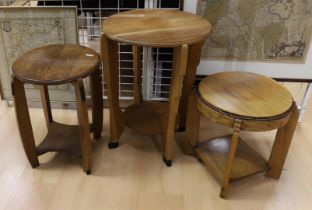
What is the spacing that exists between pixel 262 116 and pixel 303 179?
0.56 m

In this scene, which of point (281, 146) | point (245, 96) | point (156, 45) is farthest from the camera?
point (281, 146)

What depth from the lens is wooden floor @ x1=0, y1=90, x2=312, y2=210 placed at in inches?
53.3

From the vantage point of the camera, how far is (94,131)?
169 centimetres

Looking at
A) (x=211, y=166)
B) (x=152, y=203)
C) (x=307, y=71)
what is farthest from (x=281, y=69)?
(x=152, y=203)

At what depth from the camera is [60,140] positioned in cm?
156

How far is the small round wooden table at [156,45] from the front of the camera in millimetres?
1236

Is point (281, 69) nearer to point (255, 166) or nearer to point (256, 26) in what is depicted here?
point (256, 26)

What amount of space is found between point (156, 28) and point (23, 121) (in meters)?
0.73

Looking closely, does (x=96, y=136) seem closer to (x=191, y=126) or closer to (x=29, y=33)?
(x=191, y=126)

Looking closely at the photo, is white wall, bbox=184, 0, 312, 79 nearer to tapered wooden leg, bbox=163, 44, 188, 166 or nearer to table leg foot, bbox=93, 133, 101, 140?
tapered wooden leg, bbox=163, 44, 188, 166

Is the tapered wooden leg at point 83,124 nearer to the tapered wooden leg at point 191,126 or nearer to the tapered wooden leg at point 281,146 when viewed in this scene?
the tapered wooden leg at point 191,126

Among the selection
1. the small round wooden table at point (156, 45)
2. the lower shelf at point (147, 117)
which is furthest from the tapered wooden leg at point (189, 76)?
the lower shelf at point (147, 117)

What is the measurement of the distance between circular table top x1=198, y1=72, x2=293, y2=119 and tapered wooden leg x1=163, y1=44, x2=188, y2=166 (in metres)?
0.12

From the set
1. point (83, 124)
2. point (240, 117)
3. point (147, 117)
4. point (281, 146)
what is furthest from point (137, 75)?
point (281, 146)
